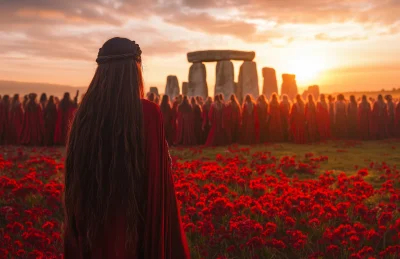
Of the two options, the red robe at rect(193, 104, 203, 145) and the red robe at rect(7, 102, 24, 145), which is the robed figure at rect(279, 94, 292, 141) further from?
the red robe at rect(7, 102, 24, 145)

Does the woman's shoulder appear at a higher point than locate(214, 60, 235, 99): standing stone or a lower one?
lower

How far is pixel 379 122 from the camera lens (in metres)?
18.8

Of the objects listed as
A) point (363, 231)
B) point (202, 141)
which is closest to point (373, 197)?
point (363, 231)

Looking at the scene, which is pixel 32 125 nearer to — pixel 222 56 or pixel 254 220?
pixel 254 220

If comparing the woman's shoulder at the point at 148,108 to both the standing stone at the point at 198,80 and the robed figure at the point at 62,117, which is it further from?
the standing stone at the point at 198,80

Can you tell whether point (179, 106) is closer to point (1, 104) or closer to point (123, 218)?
point (1, 104)

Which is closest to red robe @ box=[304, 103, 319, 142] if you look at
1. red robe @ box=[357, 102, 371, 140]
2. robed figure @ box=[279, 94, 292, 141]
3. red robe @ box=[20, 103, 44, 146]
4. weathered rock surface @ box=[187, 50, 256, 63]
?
robed figure @ box=[279, 94, 292, 141]

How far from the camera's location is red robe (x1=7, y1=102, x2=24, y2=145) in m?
17.7

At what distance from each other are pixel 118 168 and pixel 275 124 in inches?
618

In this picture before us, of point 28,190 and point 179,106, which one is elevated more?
point 179,106

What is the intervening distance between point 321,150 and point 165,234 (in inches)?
513

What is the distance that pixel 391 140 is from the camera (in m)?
18.3

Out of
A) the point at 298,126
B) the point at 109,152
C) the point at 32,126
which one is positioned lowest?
the point at 109,152

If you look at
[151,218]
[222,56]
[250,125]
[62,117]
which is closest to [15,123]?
[62,117]
